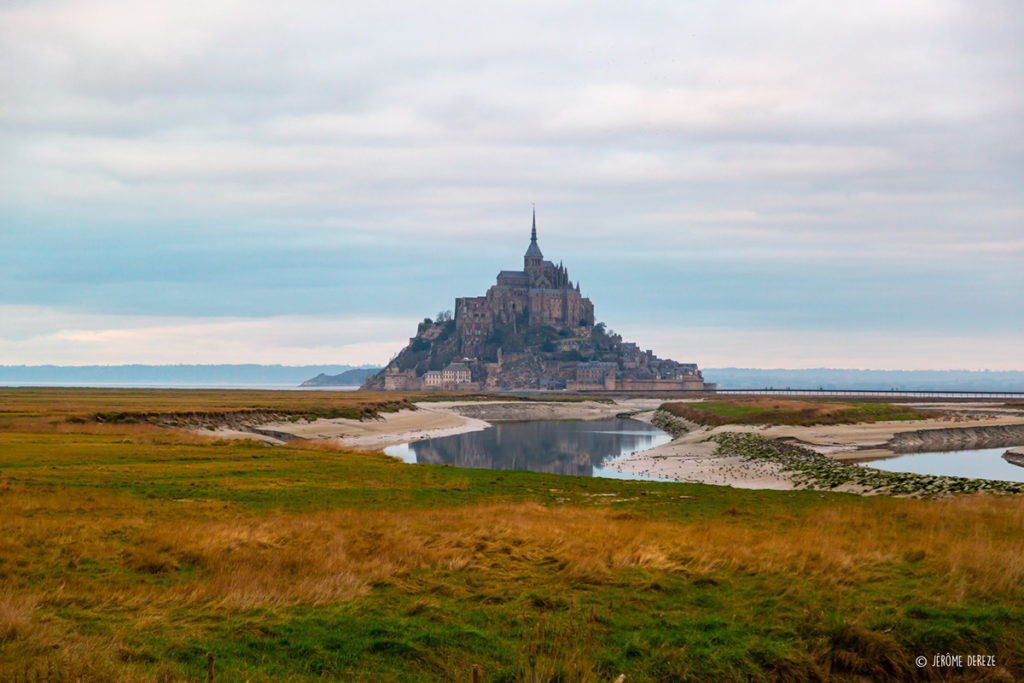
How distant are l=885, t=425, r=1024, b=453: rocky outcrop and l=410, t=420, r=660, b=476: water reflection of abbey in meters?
16.7

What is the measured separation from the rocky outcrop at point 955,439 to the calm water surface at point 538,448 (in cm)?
1625

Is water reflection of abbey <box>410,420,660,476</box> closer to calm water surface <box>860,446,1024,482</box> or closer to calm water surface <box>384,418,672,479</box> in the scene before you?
calm water surface <box>384,418,672,479</box>

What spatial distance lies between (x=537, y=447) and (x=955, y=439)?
94.8 ft

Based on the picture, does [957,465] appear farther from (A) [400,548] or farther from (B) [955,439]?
(A) [400,548]

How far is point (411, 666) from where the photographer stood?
8.80 m

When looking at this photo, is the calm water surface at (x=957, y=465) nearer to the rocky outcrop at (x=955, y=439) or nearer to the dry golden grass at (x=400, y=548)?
the rocky outcrop at (x=955, y=439)

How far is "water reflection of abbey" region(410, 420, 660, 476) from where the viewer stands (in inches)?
1789

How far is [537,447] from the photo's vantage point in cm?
5834

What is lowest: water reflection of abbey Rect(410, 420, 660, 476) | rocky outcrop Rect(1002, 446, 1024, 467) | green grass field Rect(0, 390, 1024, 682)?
water reflection of abbey Rect(410, 420, 660, 476)

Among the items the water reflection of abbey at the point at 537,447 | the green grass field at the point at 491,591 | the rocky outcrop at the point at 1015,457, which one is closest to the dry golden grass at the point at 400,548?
the green grass field at the point at 491,591

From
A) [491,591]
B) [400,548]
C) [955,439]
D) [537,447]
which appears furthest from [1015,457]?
[491,591]

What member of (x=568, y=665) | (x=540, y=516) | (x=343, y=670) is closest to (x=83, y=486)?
(x=540, y=516)

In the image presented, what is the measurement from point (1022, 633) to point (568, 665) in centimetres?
599

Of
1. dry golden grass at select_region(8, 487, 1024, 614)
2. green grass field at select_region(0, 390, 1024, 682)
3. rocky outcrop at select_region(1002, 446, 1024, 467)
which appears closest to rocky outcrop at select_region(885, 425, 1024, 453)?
rocky outcrop at select_region(1002, 446, 1024, 467)
